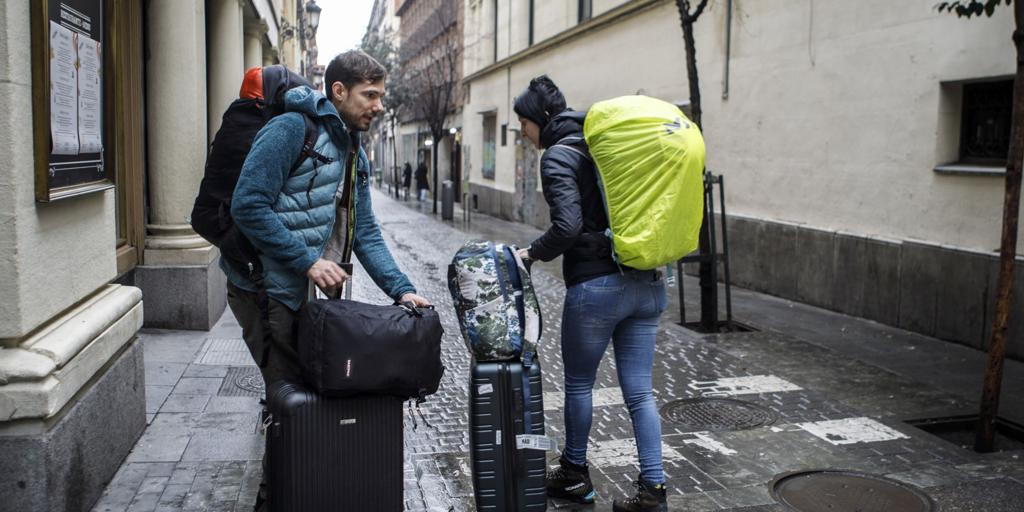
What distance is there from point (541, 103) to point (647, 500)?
6.05 ft

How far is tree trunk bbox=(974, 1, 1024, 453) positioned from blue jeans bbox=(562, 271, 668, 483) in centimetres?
229

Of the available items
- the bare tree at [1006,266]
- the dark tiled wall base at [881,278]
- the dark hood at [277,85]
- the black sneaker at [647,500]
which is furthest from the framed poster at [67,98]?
the dark tiled wall base at [881,278]

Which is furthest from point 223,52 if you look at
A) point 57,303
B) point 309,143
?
point 309,143

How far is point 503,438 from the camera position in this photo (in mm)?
3633

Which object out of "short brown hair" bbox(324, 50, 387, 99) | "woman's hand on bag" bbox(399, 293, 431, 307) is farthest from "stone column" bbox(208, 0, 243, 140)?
"woman's hand on bag" bbox(399, 293, 431, 307)

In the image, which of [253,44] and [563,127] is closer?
[563,127]

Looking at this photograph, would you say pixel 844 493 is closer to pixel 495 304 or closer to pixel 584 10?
pixel 495 304

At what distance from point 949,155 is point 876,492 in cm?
527

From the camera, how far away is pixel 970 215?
824 cm

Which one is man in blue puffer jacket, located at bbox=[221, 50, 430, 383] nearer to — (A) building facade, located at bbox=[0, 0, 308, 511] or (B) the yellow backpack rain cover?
(A) building facade, located at bbox=[0, 0, 308, 511]

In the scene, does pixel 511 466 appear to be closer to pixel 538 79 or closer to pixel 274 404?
pixel 274 404

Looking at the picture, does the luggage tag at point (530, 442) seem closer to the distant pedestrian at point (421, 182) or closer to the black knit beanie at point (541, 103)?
the black knit beanie at point (541, 103)

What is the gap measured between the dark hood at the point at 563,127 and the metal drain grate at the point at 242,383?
2906mm

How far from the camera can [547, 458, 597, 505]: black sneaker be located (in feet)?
Answer: 14.0
